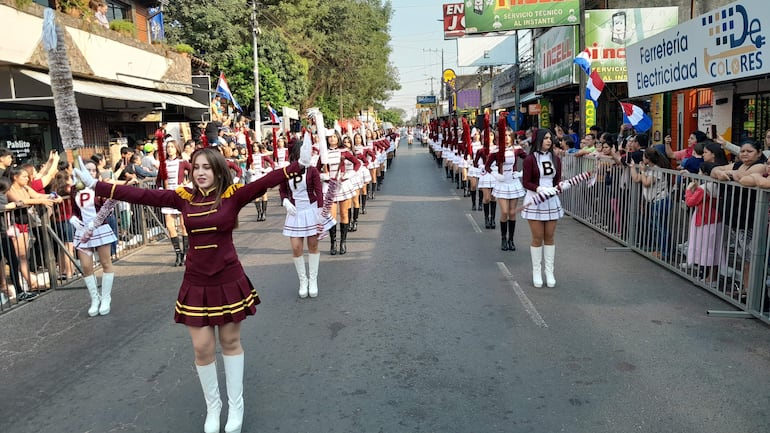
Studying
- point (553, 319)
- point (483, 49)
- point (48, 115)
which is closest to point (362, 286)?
point (553, 319)

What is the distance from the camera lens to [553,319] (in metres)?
6.18

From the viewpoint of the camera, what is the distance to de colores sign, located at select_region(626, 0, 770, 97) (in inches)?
309

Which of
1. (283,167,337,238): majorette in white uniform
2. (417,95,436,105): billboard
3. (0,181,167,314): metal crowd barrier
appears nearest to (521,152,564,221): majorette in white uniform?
(283,167,337,238): majorette in white uniform

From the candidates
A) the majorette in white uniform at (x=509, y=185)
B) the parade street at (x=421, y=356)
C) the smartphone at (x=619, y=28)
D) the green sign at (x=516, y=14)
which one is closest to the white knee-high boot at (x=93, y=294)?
the parade street at (x=421, y=356)

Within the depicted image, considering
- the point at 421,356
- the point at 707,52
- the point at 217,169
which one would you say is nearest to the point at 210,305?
the point at 217,169

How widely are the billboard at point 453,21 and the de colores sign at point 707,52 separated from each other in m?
19.6

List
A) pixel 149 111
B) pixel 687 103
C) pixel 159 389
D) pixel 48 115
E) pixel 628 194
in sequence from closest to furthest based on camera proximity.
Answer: pixel 159 389
pixel 628 194
pixel 48 115
pixel 687 103
pixel 149 111

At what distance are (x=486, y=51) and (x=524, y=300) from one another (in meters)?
30.7

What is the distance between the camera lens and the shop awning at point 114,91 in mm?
13305

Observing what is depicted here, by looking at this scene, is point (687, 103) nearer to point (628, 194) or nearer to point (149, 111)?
point (628, 194)

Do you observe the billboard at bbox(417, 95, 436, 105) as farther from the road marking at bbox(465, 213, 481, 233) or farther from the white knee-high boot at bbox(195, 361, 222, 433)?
the white knee-high boot at bbox(195, 361, 222, 433)

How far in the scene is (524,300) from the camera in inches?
271

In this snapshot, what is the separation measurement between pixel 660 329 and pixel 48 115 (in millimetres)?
15174

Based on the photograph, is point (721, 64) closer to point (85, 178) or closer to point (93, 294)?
point (85, 178)
